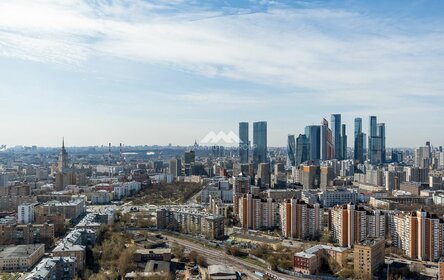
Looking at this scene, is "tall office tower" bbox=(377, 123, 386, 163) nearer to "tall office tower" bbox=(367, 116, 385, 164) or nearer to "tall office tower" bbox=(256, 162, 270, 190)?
"tall office tower" bbox=(367, 116, 385, 164)

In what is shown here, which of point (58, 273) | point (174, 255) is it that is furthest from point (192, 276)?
point (58, 273)

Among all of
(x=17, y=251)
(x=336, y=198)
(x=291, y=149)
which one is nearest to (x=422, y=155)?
(x=291, y=149)

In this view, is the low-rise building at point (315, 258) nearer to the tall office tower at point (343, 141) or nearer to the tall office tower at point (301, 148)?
the tall office tower at point (301, 148)

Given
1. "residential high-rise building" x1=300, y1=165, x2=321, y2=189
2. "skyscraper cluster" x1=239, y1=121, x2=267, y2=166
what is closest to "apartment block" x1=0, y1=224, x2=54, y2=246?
"residential high-rise building" x1=300, y1=165, x2=321, y2=189

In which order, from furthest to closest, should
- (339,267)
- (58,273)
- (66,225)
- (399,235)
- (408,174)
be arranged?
(408,174)
(66,225)
(399,235)
(339,267)
(58,273)

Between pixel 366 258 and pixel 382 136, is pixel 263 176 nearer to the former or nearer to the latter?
pixel 366 258

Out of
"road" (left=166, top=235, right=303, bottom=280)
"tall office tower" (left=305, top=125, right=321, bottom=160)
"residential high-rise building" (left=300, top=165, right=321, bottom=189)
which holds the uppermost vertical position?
"tall office tower" (left=305, top=125, right=321, bottom=160)

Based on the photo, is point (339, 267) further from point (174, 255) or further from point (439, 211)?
point (439, 211)
